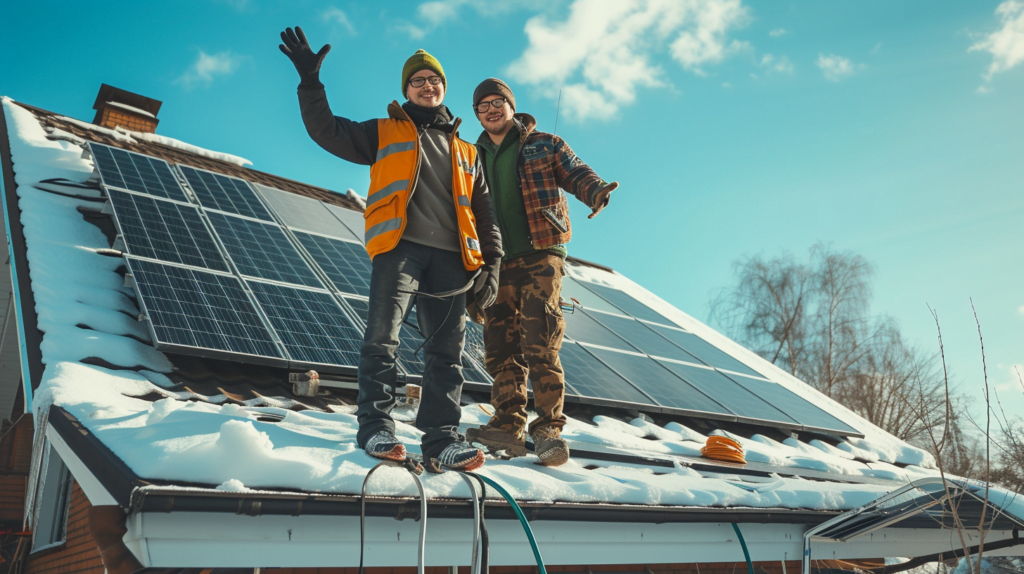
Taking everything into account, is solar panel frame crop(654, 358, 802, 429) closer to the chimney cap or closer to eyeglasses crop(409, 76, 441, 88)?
eyeglasses crop(409, 76, 441, 88)

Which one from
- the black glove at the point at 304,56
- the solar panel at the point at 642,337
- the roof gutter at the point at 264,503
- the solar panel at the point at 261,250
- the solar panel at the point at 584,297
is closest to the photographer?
the roof gutter at the point at 264,503

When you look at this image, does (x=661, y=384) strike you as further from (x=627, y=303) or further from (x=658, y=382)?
(x=627, y=303)

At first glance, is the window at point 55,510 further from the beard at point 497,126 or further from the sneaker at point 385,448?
the beard at point 497,126

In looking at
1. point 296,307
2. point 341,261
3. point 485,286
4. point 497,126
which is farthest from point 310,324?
point 497,126

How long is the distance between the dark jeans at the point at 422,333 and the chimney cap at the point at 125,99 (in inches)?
365

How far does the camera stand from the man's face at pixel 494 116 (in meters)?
4.03

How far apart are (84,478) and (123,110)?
31.6 ft

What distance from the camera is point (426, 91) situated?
3.35 meters

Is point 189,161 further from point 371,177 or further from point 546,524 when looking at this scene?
point 546,524

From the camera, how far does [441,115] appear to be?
3393 mm

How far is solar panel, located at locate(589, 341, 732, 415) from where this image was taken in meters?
5.75

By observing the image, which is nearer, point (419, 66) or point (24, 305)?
point (419, 66)

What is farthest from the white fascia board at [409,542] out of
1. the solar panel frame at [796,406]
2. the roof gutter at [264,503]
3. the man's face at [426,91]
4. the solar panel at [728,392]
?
the solar panel frame at [796,406]

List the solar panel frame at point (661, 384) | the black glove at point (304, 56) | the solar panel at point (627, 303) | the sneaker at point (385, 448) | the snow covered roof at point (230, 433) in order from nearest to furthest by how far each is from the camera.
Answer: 1. the snow covered roof at point (230, 433)
2. the sneaker at point (385, 448)
3. the black glove at point (304, 56)
4. the solar panel frame at point (661, 384)
5. the solar panel at point (627, 303)
